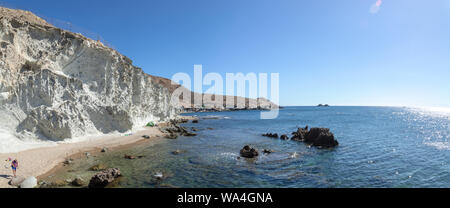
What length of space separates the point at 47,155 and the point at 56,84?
9627 mm

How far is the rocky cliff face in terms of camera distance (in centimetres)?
2069

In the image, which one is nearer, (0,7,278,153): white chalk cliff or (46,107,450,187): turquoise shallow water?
(46,107,450,187): turquoise shallow water

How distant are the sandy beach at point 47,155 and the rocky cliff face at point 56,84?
2.39m

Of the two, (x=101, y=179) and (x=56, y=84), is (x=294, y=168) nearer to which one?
(x=101, y=179)

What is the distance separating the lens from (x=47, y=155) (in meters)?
18.2

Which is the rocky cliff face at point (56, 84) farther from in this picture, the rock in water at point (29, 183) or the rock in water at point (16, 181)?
the rock in water at point (29, 183)

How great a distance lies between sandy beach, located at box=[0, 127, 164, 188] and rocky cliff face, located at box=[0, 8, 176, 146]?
94.0 inches

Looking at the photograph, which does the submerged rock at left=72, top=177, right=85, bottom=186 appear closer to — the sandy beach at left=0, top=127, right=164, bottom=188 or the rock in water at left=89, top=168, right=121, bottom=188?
the rock in water at left=89, top=168, right=121, bottom=188

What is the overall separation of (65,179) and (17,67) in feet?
55.5

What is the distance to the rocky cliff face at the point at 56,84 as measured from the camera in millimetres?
20688

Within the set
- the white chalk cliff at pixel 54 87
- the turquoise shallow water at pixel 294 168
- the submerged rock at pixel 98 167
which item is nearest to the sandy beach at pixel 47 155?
the white chalk cliff at pixel 54 87

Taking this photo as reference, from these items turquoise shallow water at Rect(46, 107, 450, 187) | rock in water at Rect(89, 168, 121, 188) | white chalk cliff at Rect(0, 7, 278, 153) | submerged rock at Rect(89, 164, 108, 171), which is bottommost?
turquoise shallow water at Rect(46, 107, 450, 187)

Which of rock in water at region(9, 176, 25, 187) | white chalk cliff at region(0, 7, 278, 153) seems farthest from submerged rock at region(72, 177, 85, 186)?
white chalk cliff at region(0, 7, 278, 153)
